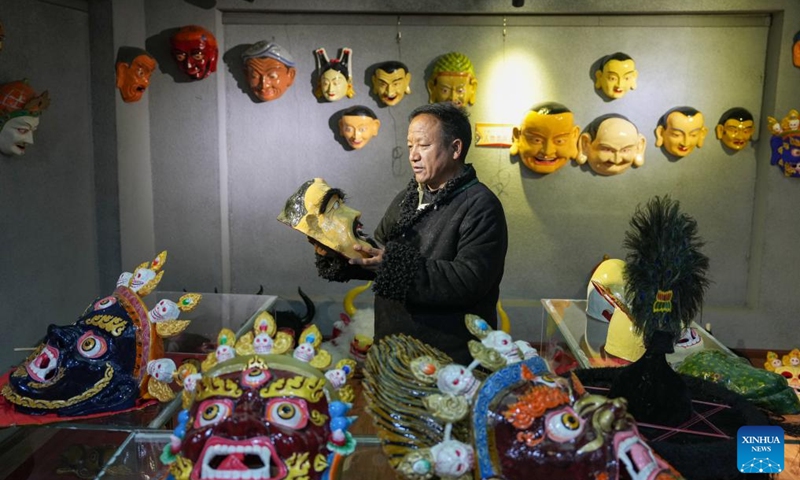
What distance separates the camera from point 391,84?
4.20m

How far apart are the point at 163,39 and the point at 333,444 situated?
143 inches

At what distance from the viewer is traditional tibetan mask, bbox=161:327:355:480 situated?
1.15m

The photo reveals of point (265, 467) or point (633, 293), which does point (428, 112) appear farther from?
point (265, 467)

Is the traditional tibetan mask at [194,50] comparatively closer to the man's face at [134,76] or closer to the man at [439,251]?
the man's face at [134,76]

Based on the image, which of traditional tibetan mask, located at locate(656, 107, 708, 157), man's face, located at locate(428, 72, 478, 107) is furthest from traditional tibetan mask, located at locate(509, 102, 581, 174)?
traditional tibetan mask, located at locate(656, 107, 708, 157)

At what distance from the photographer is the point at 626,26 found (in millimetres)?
4320

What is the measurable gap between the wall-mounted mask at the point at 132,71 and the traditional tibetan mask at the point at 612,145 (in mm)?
2688

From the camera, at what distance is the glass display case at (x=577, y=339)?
7.73 feet

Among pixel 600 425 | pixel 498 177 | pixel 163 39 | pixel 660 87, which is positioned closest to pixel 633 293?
pixel 600 425

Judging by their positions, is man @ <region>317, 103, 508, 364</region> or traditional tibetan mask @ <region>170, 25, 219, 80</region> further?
traditional tibetan mask @ <region>170, 25, 219, 80</region>

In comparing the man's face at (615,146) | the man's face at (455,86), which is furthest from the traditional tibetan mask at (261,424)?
the man's face at (615,146)

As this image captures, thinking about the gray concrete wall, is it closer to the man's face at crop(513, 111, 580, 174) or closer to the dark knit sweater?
the dark knit sweater

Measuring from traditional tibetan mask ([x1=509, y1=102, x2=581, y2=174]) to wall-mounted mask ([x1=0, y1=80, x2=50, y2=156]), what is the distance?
8.93ft

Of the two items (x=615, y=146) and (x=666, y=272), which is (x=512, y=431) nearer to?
(x=666, y=272)
